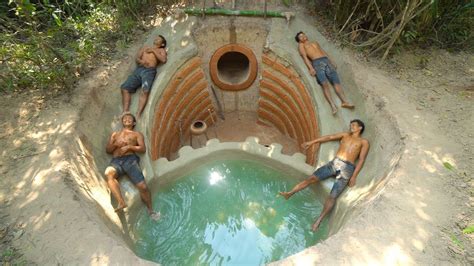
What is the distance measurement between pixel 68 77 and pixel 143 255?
9.24 feet

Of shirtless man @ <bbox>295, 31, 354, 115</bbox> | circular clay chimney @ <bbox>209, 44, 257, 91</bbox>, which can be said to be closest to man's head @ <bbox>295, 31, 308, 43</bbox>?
shirtless man @ <bbox>295, 31, 354, 115</bbox>

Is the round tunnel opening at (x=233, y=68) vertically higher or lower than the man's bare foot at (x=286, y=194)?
higher

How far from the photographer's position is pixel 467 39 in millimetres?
5812

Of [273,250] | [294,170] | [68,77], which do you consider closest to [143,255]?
[273,250]

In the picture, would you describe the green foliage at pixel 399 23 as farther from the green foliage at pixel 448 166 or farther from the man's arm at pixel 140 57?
the man's arm at pixel 140 57

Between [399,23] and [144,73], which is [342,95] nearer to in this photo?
[399,23]

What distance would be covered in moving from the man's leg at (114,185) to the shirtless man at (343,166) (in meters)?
2.17

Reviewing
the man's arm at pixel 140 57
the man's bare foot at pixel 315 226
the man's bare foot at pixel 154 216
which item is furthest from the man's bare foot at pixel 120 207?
the man's arm at pixel 140 57

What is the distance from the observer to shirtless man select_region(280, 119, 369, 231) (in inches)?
175

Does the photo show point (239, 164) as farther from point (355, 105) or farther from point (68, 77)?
point (68, 77)

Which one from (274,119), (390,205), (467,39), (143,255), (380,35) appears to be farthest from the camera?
(274,119)

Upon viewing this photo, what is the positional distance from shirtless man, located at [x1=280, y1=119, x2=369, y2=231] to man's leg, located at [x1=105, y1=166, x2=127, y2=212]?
2.17 m

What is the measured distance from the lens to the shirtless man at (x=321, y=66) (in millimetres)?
5355

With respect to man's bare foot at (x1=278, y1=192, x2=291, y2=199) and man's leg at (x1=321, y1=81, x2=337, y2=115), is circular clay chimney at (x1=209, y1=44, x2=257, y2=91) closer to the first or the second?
man's leg at (x1=321, y1=81, x2=337, y2=115)
